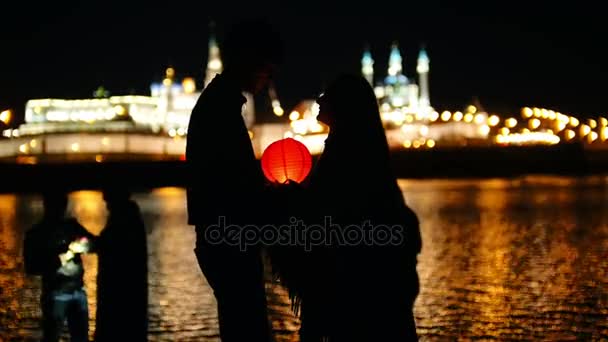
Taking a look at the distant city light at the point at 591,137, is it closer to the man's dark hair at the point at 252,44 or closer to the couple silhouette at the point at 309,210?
the couple silhouette at the point at 309,210

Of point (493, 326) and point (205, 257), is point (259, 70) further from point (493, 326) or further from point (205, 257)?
point (493, 326)

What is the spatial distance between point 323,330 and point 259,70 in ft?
3.09

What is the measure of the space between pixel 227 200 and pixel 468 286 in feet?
20.0

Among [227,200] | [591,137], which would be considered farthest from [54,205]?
[591,137]

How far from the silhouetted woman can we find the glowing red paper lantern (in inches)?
42.4

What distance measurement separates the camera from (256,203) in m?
2.61

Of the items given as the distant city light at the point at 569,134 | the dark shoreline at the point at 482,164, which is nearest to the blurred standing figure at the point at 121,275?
the dark shoreline at the point at 482,164

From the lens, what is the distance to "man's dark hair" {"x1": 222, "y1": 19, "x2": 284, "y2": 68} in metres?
2.71

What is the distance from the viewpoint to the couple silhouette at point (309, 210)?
2602 mm

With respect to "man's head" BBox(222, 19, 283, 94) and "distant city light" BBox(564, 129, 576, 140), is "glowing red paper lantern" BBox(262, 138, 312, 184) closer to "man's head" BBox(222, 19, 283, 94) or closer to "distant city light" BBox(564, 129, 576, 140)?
"man's head" BBox(222, 19, 283, 94)

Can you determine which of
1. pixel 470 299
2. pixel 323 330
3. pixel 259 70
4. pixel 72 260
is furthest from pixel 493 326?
pixel 259 70

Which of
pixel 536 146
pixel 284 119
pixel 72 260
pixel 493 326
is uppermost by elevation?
pixel 284 119

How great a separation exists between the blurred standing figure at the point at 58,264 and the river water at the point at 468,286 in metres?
1.12

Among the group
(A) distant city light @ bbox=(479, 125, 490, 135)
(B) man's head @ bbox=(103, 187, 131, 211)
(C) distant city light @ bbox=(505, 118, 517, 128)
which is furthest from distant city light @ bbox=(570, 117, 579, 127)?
(B) man's head @ bbox=(103, 187, 131, 211)
